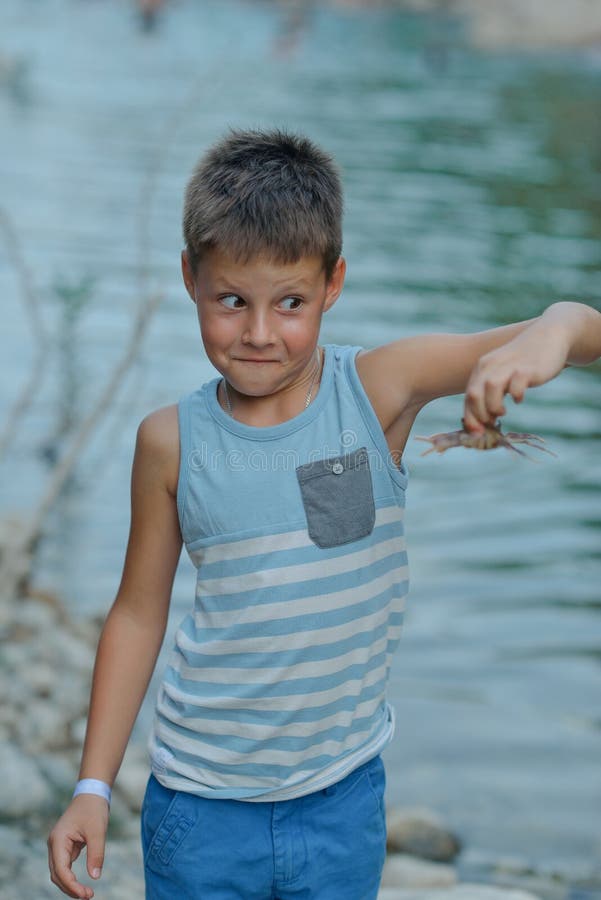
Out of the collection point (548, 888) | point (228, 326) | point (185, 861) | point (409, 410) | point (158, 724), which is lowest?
point (548, 888)

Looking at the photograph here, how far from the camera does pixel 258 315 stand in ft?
5.93

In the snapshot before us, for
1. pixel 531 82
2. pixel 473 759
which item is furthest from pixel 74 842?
pixel 531 82

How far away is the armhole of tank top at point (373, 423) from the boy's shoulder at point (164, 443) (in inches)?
10.1

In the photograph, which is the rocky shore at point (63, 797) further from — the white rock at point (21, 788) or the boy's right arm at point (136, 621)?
the boy's right arm at point (136, 621)

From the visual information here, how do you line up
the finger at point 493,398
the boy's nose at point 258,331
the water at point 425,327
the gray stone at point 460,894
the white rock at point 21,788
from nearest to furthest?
the finger at point 493,398, the boy's nose at point 258,331, the gray stone at point 460,894, the white rock at point 21,788, the water at point 425,327

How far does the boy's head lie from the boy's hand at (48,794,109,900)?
76 centimetres

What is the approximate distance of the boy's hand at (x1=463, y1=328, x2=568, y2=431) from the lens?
1.53 metres

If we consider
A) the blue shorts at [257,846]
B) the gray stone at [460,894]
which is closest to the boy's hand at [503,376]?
the blue shorts at [257,846]

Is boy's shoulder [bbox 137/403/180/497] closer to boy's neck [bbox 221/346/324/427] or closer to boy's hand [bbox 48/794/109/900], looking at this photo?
boy's neck [bbox 221/346/324/427]

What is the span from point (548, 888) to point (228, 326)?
1985 mm

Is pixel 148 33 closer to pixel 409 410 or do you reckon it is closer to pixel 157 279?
pixel 157 279

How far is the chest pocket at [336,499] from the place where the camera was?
6.16 ft

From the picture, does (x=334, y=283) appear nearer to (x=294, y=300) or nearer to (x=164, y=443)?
(x=294, y=300)

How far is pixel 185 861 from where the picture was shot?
189cm
